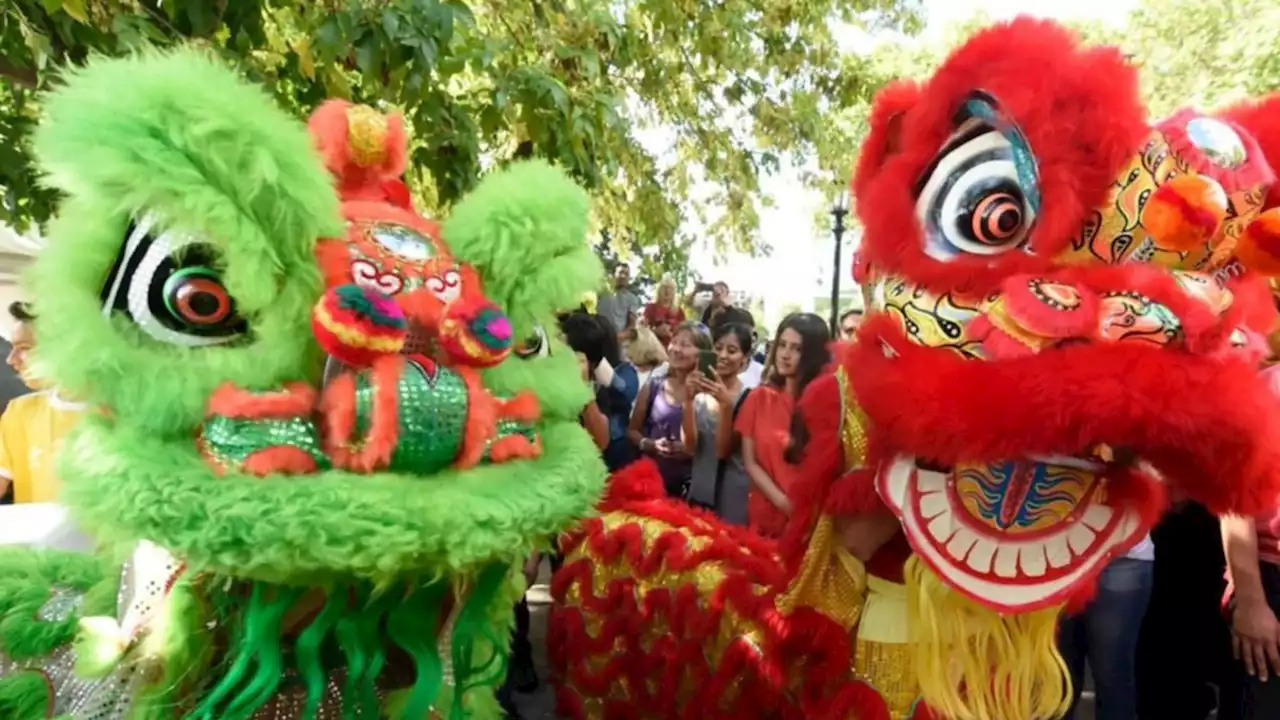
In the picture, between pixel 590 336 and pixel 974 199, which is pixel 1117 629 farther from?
pixel 590 336

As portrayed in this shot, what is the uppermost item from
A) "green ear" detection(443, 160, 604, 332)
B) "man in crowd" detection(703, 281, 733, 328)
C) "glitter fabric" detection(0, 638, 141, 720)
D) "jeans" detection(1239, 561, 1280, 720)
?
"man in crowd" detection(703, 281, 733, 328)

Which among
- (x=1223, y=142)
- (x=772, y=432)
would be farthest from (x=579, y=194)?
(x=772, y=432)

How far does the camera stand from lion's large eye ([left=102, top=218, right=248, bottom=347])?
1270 mm

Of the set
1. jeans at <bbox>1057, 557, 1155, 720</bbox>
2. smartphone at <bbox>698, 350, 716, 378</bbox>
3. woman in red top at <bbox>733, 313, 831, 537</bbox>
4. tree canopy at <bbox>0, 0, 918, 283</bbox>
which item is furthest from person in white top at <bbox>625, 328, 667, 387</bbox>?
jeans at <bbox>1057, 557, 1155, 720</bbox>

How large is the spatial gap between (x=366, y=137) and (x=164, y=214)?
44 centimetres

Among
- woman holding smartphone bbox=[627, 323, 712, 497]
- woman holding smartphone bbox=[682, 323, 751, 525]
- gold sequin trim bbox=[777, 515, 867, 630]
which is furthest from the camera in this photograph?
woman holding smartphone bbox=[627, 323, 712, 497]

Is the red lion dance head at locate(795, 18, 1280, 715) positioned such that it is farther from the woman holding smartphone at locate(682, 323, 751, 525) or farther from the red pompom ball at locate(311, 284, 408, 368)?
the woman holding smartphone at locate(682, 323, 751, 525)

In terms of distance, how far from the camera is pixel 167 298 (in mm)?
1281

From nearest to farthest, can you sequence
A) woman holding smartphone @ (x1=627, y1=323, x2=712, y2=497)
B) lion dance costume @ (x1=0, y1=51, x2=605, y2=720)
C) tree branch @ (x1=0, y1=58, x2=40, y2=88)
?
lion dance costume @ (x1=0, y1=51, x2=605, y2=720), tree branch @ (x1=0, y1=58, x2=40, y2=88), woman holding smartphone @ (x1=627, y1=323, x2=712, y2=497)

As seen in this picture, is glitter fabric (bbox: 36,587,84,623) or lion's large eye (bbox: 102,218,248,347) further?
glitter fabric (bbox: 36,587,84,623)

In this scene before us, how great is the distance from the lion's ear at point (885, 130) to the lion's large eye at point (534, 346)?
0.65 metres

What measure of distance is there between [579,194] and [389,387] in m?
0.53

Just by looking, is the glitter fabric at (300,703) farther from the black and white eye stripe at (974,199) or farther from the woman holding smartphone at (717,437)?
the woman holding smartphone at (717,437)

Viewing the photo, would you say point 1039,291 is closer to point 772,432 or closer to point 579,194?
point 579,194
